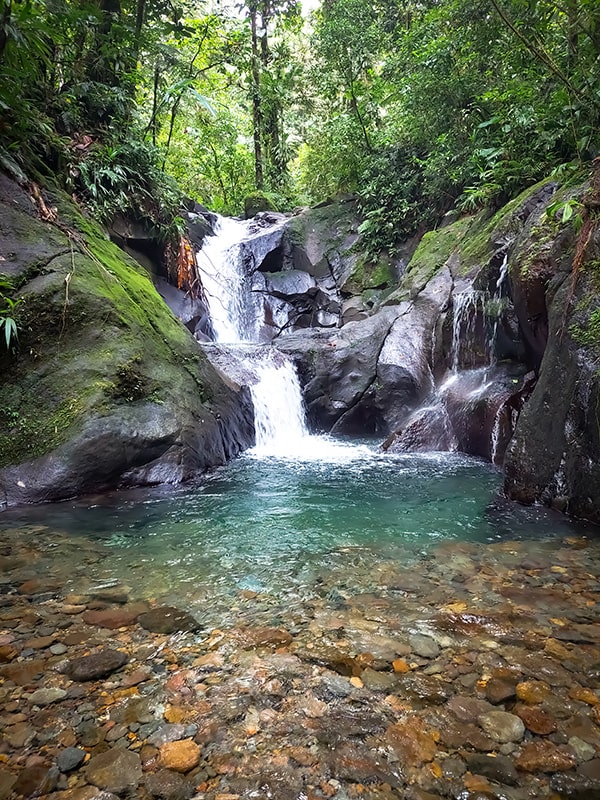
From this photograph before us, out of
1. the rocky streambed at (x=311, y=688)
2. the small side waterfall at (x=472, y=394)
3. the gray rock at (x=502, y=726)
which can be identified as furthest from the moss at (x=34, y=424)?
the small side waterfall at (x=472, y=394)

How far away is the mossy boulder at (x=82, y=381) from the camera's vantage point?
5070 mm

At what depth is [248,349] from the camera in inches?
406

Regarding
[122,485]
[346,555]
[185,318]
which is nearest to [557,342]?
[346,555]

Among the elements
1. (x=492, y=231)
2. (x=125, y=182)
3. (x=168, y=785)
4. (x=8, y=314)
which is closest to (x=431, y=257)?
(x=492, y=231)

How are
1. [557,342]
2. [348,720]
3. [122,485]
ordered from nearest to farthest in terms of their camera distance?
[348,720]
[557,342]
[122,485]

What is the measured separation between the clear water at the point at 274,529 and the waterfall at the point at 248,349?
255 cm

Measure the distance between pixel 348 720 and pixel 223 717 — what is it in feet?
1.61

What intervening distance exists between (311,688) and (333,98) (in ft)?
54.3

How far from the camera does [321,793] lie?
60.9 inches

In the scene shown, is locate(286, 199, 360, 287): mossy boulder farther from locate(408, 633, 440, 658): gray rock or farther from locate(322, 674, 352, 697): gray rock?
locate(322, 674, 352, 697): gray rock

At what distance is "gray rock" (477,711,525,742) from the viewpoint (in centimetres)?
Answer: 176

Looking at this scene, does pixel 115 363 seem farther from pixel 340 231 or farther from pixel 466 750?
pixel 340 231

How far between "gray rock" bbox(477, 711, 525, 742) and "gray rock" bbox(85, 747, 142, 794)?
126 centimetres

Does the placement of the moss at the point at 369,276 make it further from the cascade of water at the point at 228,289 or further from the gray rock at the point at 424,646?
the gray rock at the point at 424,646
